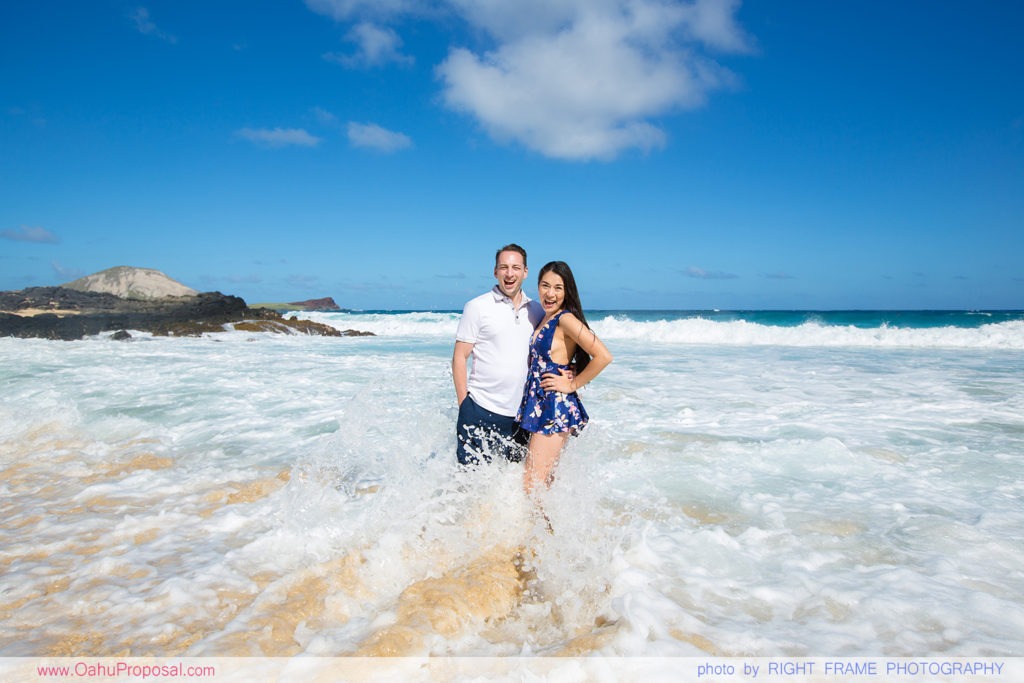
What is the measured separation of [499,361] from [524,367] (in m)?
0.21

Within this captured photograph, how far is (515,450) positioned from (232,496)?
320 centimetres

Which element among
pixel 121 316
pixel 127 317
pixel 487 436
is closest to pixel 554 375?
pixel 487 436

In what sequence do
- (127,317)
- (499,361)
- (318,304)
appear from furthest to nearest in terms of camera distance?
(318,304), (127,317), (499,361)

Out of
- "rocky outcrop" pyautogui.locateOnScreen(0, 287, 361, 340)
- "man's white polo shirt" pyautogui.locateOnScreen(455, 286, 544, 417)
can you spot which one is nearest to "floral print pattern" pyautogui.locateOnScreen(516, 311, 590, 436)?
"man's white polo shirt" pyautogui.locateOnScreen(455, 286, 544, 417)

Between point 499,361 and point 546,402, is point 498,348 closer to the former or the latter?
point 499,361

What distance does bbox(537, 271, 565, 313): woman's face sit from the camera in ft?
12.9

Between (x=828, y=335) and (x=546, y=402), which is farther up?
(x=546, y=402)

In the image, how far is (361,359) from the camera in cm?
1925

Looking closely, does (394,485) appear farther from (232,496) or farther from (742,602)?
(742,602)

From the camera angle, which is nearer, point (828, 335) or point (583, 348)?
point (583, 348)

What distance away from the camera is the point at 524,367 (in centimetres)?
428

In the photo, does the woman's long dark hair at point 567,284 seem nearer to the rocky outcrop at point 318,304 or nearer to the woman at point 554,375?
the woman at point 554,375

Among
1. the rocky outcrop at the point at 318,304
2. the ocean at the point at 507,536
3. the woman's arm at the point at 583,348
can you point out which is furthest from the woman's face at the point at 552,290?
the rocky outcrop at the point at 318,304

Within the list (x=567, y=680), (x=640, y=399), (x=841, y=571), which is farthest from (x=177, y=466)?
(x=640, y=399)
